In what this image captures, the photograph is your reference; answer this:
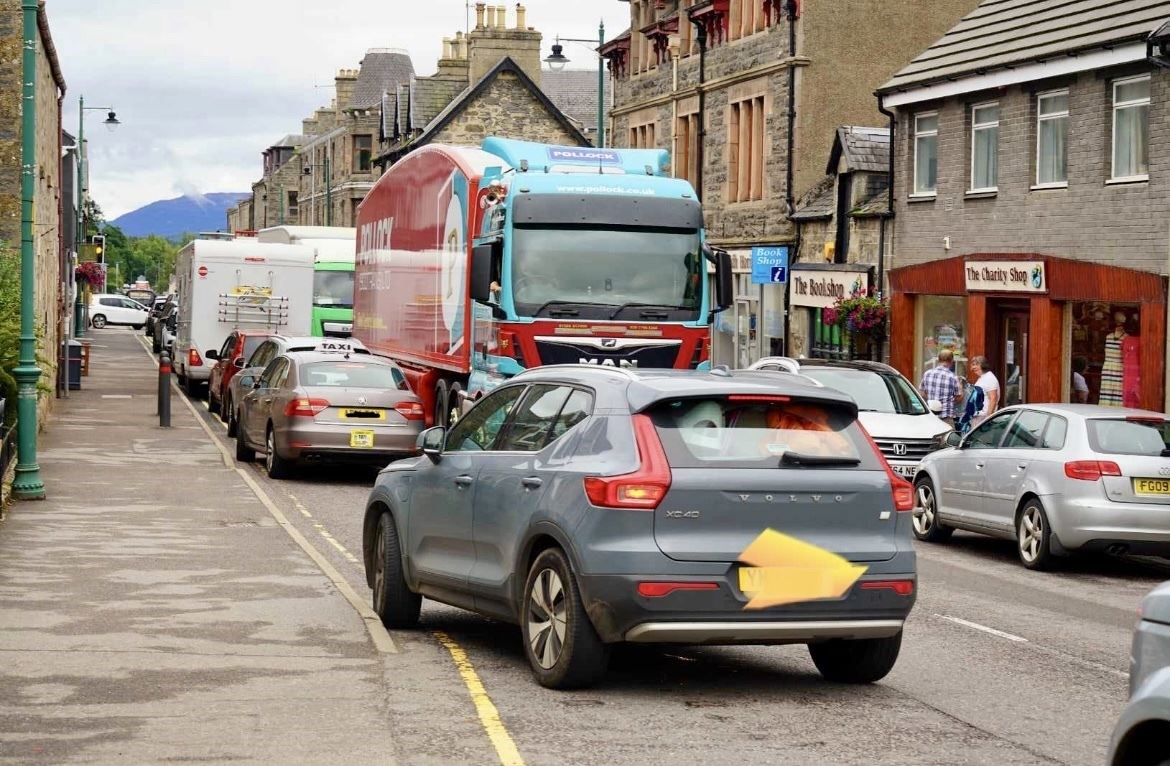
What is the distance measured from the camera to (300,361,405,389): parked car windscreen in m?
21.8

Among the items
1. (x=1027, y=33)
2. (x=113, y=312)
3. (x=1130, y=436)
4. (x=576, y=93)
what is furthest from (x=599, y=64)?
(x=113, y=312)

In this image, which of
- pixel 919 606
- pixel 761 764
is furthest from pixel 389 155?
pixel 761 764

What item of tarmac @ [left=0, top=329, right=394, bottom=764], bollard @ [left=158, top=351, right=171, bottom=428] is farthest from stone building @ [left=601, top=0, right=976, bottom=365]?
tarmac @ [left=0, top=329, right=394, bottom=764]

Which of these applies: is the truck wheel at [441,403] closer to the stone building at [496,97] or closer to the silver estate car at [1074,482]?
the silver estate car at [1074,482]

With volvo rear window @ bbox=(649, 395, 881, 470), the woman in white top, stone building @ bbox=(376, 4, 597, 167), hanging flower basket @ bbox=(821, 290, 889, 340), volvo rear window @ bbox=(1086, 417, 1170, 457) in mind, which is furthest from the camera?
stone building @ bbox=(376, 4, 597, 167)

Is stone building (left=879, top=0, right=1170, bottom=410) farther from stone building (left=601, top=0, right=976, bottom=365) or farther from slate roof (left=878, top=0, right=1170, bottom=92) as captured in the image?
stone building (left=601, top=0, right=976, bottom=365)

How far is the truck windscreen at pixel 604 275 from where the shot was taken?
20.8 metres

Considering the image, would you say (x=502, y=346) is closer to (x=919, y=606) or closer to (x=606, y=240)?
(x=606, y=240)

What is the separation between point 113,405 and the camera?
1411 inches

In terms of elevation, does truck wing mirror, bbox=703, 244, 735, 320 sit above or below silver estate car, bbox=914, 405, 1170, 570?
above

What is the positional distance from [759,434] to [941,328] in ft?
74.9

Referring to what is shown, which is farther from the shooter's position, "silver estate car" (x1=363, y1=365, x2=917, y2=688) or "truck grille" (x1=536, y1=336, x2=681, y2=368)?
"truck grille" (x1=536, y1=336, x2=681, y2=368)

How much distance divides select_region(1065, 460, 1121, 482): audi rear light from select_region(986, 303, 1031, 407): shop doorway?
486 inches

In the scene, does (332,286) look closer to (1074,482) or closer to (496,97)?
(1074,482)
